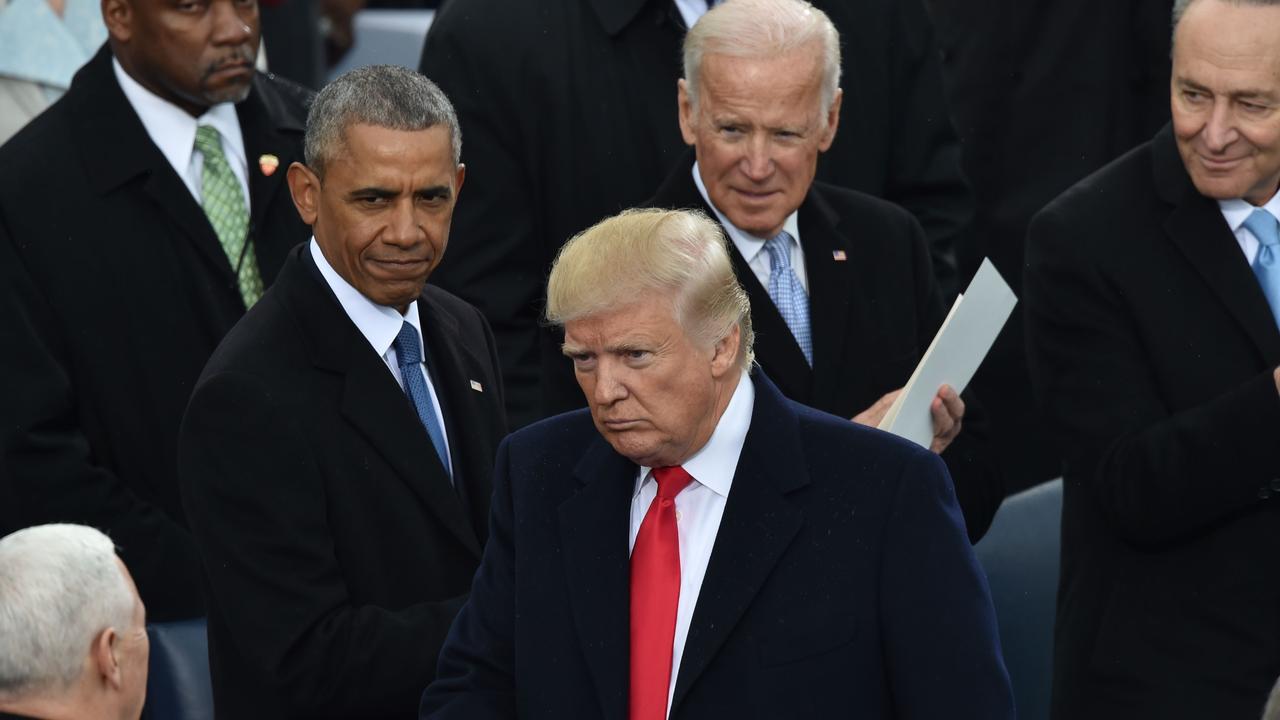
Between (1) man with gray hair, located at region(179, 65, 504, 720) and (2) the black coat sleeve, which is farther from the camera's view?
(2) the black coat sleeve

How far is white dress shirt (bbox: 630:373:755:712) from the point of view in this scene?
3.20 m

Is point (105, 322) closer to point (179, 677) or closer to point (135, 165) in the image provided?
point (135, 165)

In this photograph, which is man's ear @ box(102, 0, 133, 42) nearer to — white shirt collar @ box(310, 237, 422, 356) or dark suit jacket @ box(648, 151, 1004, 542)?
white shirt collar @ box(310, 237, 422, 356)

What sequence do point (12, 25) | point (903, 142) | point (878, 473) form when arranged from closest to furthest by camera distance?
point (878, 473) < point (903, 142) < point (12, 25)

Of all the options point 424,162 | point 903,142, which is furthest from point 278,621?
point 903,142

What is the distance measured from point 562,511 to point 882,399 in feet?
3.46

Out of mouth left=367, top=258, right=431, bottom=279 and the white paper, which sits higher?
mouth left=367, top=258, right=431, bottom=279

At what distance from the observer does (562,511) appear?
3.25 metres

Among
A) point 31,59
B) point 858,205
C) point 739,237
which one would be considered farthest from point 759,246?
point 31,59

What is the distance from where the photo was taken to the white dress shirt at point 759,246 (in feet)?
13.9

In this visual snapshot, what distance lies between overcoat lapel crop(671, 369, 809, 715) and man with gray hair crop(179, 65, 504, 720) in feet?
2.19

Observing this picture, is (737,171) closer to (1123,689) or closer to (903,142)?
(903,142)

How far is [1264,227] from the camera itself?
4113mm

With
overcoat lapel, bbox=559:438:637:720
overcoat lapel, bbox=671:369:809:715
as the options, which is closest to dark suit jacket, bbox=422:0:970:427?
overcoat lapel, bbox=559:438:637:720
